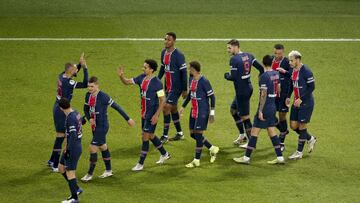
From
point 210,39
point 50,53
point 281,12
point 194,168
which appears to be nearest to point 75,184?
point 194,168

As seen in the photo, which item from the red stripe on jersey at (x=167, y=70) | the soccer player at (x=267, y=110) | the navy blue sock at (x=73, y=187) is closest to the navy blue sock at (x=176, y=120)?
the red stripe on jersey at (x=167, y=70)

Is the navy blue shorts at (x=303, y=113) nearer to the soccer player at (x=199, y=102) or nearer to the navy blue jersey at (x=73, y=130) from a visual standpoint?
the soccer player at (x=199, y=102)

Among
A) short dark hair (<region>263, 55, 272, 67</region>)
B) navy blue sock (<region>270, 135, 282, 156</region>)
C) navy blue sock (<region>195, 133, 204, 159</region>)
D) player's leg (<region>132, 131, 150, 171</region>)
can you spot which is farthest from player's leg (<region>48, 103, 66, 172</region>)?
navy blue sock (<region>270, 135, 282, 156</region>)

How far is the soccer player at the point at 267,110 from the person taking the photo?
16344 mm

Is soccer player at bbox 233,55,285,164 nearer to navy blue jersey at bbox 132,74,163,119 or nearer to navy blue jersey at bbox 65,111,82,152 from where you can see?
navy blue jersey at bbox 132,74,163,119

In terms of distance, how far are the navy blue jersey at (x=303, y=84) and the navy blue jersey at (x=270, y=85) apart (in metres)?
0.65

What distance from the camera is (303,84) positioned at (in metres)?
17.0

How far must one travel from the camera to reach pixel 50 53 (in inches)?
986

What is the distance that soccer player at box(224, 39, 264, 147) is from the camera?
17344mm

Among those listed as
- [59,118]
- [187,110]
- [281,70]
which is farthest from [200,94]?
[187,110]

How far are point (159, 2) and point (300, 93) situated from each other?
15.3m

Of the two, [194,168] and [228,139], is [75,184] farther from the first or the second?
[228,139]

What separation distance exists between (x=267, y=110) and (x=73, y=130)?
4.41 m

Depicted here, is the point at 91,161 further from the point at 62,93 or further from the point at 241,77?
the point at 241,77
